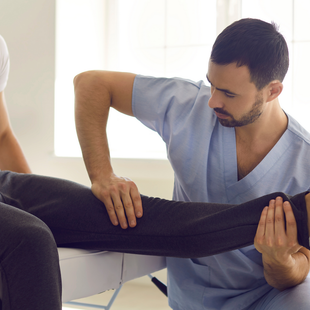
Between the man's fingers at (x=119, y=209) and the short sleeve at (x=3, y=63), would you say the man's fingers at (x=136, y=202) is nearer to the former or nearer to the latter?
the man's fingers at (x=119, y=209)

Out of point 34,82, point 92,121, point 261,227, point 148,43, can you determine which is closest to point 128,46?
point 148,43

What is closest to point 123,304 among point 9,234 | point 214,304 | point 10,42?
point 214,304

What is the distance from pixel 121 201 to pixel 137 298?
3.65ft

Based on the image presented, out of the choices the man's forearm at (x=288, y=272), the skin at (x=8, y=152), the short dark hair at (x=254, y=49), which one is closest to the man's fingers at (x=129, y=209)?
the man's forearm at (x=288, y=272)

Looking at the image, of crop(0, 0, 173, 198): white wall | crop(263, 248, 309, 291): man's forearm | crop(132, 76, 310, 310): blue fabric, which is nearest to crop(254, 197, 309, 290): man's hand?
crop(263, 248, 309, 291): man's forearm

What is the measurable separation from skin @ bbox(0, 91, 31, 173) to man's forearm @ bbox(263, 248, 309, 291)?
3.08ft

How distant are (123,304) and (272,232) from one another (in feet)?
4.06

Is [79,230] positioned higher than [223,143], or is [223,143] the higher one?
[223,143]

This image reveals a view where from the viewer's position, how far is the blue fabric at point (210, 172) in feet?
3.07

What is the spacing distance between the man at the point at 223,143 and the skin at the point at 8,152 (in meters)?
0.39

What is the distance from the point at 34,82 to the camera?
6.69 feet

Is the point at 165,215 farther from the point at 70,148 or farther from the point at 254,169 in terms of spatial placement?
the point at 70,148

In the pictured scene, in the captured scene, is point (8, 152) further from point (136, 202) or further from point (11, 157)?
point (136, 202)

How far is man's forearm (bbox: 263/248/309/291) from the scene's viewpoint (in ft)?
2.54
